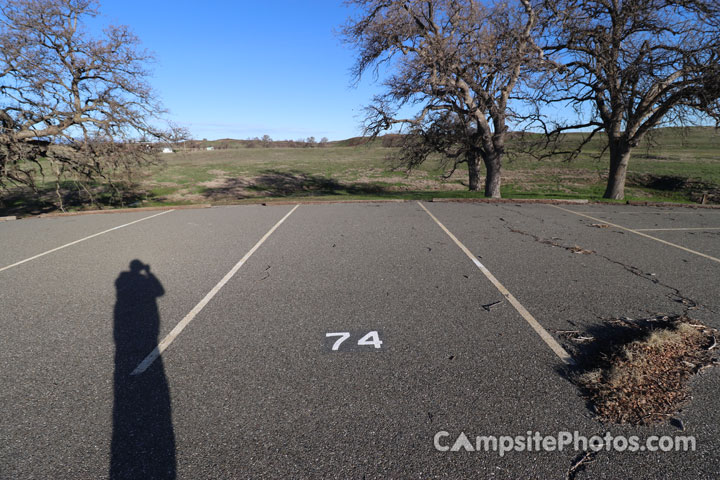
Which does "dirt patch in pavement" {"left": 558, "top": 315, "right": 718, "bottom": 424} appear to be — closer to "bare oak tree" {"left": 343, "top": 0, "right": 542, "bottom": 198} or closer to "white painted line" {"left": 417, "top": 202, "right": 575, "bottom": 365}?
"white painted line" {"left": 417, "top": 202, "right": 575, "bottom": 365}

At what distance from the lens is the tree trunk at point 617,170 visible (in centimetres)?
1833

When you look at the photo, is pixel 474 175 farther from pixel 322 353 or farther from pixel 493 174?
pixel 322 353

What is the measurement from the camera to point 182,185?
32219 millimetres

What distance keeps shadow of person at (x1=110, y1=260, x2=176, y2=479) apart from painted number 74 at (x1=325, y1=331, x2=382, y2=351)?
5.75 ft

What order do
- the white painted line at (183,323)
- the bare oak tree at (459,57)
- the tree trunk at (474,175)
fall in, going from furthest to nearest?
1. the tree trunk at (474,175)
2. the bare oak tree at (459,57)
3. the white painted line at (183,323)

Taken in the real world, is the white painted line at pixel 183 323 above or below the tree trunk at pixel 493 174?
below

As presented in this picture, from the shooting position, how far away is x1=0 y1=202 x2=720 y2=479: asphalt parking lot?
2670 mm

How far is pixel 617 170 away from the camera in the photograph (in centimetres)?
1880

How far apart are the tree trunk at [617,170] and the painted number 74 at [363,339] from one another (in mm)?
19481

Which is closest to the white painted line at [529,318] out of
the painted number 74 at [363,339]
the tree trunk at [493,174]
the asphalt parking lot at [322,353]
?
the asphalt parking lot at [322,353]

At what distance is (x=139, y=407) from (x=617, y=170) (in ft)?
72.9

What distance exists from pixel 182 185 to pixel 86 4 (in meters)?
18.0

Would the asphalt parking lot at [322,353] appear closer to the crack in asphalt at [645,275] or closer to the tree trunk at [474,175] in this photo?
the crack in asphalt at [645,275]

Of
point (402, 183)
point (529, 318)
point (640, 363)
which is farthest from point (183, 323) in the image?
point (402, 183)
